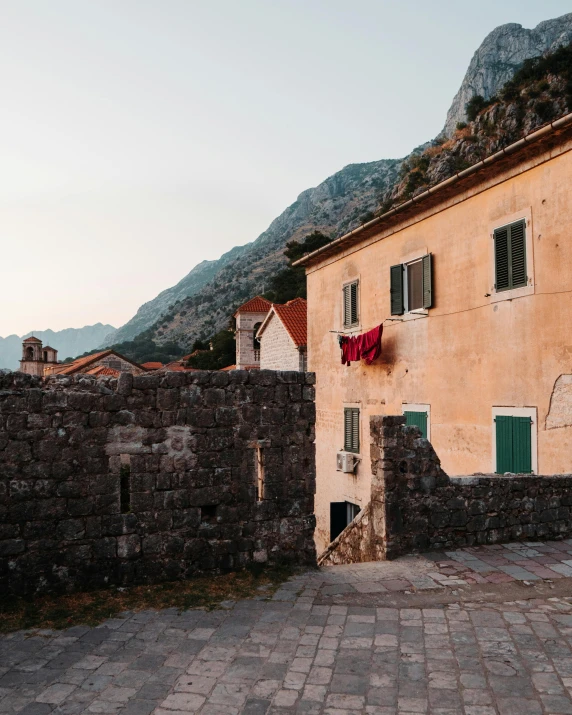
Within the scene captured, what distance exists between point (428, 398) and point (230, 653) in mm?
9553

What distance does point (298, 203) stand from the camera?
172 meters

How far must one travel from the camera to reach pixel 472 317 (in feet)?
38.5

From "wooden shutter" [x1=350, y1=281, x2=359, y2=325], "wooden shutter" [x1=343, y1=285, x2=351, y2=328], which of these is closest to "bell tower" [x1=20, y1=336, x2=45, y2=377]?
"wooden shutter" [x1=343, y1=285, x2=351, y2=328]

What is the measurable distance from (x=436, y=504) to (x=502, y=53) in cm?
10973

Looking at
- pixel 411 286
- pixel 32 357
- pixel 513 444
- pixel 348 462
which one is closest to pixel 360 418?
pixel 348 462

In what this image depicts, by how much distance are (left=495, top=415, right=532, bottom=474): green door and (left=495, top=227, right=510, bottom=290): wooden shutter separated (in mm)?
2634

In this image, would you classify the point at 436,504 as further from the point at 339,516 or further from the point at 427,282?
the point at 339,516

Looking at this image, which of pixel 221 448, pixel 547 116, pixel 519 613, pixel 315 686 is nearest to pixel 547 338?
pixel 519 613

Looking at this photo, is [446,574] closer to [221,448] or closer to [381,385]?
[221,448]

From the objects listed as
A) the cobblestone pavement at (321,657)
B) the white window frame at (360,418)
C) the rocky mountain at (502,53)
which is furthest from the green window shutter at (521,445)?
the rocky mountain at (502,53)

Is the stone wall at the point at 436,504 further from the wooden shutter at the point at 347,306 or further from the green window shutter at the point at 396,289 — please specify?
the wooden shutter at the point at 347,306

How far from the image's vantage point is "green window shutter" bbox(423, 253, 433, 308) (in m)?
13.0

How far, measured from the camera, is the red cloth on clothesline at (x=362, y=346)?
14875mm

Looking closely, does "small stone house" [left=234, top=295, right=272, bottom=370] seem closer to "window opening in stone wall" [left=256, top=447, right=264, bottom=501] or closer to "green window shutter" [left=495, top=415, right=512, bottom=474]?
"green window shutter" [left=495, top=415, right=512, bottom=474]
